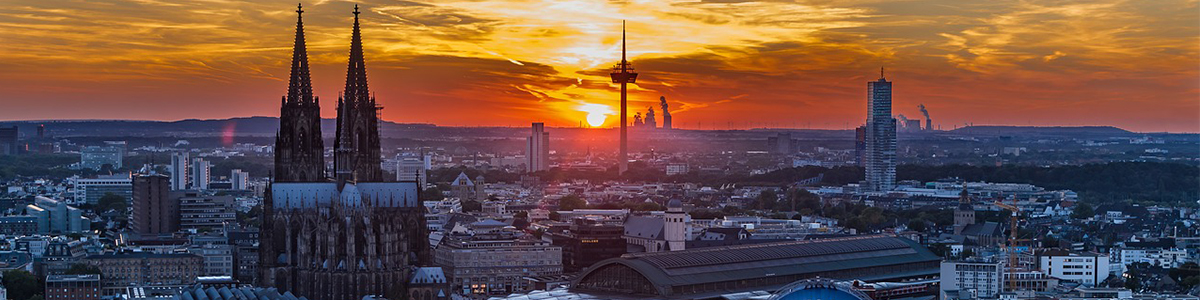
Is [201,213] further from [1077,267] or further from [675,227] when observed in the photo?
[1077,267]

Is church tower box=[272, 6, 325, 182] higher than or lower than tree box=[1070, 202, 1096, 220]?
higher

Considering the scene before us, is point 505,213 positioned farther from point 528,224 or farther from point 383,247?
point 383,247

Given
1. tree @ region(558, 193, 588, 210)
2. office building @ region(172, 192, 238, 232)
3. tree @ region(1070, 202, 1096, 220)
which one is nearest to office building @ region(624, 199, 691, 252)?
office building @ region(172, 192, 238, 232)

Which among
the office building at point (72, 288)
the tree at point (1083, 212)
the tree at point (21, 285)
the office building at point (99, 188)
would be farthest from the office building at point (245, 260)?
the tree at point (1083, 212)

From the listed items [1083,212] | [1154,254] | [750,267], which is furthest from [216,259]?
[1083,212]

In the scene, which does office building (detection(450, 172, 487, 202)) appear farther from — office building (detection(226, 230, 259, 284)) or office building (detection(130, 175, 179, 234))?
office building (detection(226, 230, 259, 284))
